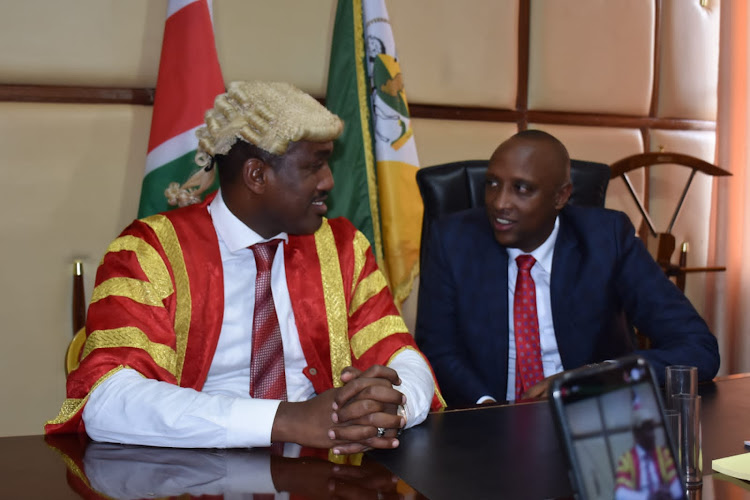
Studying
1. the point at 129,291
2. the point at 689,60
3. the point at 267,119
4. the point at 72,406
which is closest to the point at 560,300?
the point at 267,119

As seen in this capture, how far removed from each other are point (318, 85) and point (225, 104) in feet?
4.32

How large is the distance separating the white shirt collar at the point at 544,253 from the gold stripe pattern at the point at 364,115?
74cm

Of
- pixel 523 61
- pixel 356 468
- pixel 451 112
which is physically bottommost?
pixel 356 468

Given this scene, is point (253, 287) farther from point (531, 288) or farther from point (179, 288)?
point (531, 288)

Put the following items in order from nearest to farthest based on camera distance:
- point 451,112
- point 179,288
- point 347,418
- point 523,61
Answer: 1. point 347,418
2. point 179,288
3. point 451,112
4. point 523,61

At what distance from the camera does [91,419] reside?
1.38 metres

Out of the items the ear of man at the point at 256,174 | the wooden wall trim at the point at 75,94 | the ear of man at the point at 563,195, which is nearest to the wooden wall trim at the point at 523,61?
the ear of man at the point at 563,195

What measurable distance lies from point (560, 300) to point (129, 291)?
1261 millimetres

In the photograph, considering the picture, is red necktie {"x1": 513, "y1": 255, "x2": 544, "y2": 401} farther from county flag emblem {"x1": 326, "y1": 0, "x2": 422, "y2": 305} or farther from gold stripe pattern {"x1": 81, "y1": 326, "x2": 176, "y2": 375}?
gold stripe pattern {"x1": 81, "y1": 326, "x2": 176, "y2": 375}

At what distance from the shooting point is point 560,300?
2238mm

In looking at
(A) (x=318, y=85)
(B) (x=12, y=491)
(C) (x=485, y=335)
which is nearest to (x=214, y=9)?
(A) (x=318, y=85)

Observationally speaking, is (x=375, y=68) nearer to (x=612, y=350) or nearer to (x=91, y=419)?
(x=612, y=350)

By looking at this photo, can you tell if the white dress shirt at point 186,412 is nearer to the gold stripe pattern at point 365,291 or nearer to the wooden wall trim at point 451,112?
the gold stripe pattern at point 365,291

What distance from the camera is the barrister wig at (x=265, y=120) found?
69.8 inches
